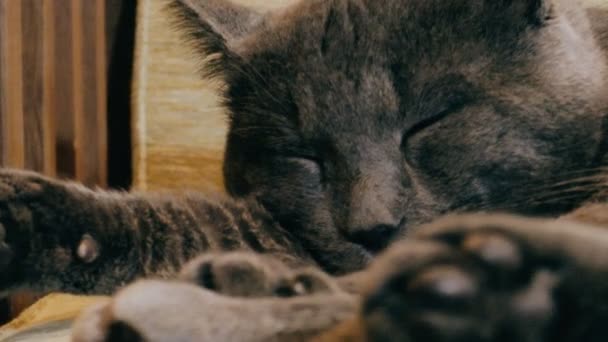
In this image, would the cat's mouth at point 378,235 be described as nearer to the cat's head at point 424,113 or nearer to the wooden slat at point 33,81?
the cat's head at point 424,113

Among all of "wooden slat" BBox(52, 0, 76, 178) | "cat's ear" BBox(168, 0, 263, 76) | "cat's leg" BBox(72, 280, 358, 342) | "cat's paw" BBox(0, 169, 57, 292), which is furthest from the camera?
"wooden slat" BBox(52, 0, 76, 178)

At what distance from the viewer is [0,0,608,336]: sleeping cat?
0.85 meters

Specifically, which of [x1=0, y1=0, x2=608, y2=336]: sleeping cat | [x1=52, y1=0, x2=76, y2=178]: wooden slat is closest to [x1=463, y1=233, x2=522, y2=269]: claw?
[x1=0, y1=0, x2=608, y2=336]: sleeping cat

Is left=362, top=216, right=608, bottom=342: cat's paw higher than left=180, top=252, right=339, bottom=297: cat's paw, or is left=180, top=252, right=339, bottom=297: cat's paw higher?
left=362, top=216, right=608, bottom=342: cat's paw

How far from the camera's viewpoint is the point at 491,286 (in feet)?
1.26

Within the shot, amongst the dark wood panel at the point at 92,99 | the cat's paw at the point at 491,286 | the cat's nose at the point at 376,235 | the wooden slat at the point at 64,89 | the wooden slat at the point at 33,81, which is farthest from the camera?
the dark wood panel at the point at 92,99

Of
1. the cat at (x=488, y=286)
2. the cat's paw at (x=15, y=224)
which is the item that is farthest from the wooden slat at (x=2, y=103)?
the cat at (x=488, y=286)

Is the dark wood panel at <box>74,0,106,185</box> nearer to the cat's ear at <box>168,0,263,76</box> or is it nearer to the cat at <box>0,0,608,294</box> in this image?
the cat's ear at <box>168,0,263,76</box>

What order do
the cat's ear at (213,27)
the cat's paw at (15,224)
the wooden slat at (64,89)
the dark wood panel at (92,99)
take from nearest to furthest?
the cat's paw at (15,224) < the cat's ear at (213,27) < the wooden slat at (64,89) < the dark wood panel at (92,99)

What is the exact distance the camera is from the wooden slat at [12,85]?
1371mm

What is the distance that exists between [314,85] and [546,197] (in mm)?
320

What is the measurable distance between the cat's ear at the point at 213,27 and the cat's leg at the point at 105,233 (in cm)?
23

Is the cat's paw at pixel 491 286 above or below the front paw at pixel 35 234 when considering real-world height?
above

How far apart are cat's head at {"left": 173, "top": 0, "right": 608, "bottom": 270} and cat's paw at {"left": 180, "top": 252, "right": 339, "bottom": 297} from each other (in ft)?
0.92
